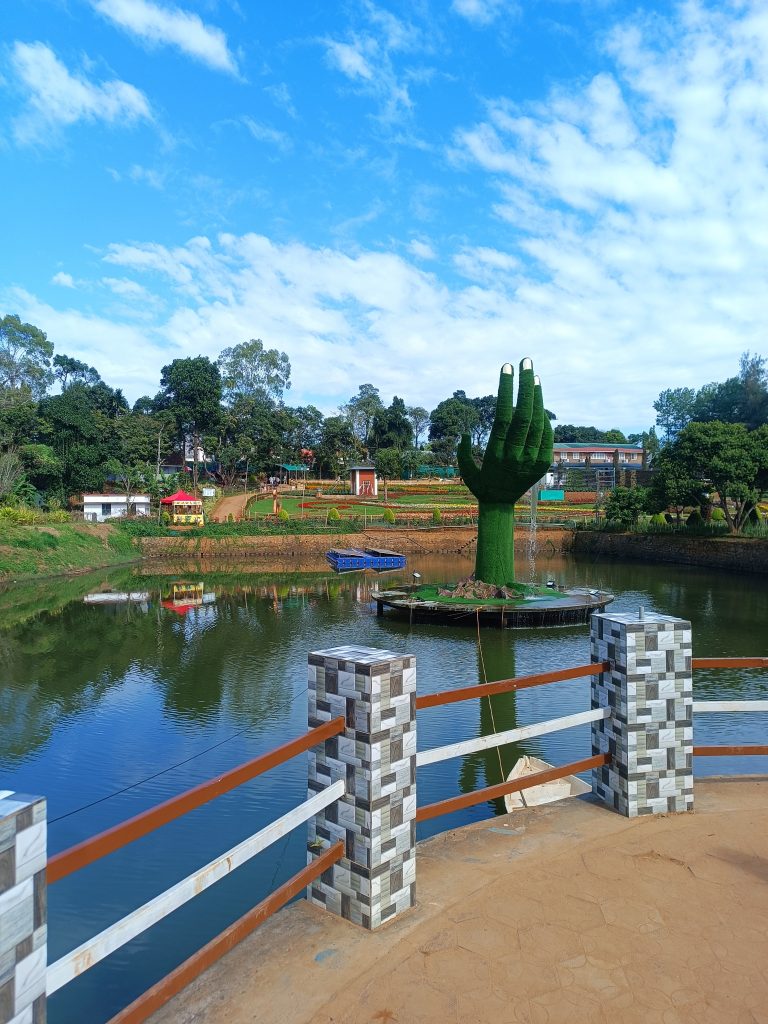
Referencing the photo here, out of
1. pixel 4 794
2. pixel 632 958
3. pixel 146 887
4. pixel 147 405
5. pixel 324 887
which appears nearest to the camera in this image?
pixel 4 794

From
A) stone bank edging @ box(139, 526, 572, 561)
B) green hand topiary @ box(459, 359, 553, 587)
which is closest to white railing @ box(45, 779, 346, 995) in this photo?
green hand topiary @ box(459, 359, 553, 587)

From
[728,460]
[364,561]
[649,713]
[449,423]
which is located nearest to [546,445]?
[364,561]

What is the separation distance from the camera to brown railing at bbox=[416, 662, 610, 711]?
338 cm

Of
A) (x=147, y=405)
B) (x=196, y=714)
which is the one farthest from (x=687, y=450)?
(x=147, y=405)

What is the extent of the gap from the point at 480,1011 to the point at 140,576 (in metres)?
28.6

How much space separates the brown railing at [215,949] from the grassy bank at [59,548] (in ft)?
86.7

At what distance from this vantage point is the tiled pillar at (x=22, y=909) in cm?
172

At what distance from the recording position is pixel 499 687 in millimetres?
3812

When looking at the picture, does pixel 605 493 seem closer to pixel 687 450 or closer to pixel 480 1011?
pixel 687 450

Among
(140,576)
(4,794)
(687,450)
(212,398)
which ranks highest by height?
(212,398)

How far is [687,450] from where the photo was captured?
31797mm

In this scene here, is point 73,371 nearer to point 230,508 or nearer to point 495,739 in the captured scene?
point 230,508

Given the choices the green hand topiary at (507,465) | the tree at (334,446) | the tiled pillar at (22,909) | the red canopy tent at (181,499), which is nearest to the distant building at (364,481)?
the tree at (334,446)

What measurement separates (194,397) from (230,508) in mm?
12429
